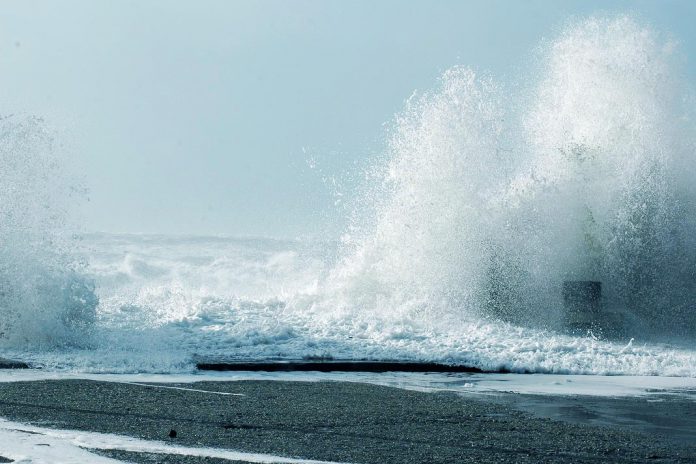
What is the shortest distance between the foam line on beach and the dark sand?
0.15 meters

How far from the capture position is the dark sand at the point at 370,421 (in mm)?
5875

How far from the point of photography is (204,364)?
10.5m

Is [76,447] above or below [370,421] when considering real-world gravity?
below

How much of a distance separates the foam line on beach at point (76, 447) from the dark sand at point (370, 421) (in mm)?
151

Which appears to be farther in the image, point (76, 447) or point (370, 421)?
point (370, 421)

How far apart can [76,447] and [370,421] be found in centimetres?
225

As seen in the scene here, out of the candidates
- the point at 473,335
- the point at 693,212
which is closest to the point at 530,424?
the point at 473,335

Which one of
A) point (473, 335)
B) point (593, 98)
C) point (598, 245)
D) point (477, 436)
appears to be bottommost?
point (477, 436)

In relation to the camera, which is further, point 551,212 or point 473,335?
point 551,212

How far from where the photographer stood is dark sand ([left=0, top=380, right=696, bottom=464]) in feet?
19.3

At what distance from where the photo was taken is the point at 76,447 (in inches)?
223

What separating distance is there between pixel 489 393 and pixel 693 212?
9.89 m

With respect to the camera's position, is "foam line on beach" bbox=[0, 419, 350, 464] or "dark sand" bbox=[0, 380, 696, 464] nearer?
"foam line on beach" bbox=[0, 419, 350, 464]

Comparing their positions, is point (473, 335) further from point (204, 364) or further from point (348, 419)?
point (348, 419)
